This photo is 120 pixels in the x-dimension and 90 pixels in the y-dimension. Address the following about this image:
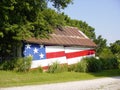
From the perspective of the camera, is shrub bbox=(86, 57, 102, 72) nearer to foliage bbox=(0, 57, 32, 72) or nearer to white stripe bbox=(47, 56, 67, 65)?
white stripe bbox=(47, 56, 67, 65)

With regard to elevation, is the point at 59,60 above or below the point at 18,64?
above

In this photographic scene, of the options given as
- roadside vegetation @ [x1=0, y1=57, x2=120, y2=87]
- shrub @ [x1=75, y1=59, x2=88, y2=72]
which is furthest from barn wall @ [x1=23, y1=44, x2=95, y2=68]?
shrub @ [x1=75, y1=59, x2=88, y2=72]

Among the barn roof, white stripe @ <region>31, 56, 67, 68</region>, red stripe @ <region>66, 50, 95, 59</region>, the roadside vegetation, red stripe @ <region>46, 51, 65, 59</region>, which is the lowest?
Answer: the roadside vegetation

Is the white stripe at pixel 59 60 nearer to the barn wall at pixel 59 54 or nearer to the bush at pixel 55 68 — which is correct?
the barn wall at pixel 59 54

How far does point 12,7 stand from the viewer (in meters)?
27.5

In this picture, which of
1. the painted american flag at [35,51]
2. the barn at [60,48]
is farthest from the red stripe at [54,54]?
the painted american flag at [35,51]

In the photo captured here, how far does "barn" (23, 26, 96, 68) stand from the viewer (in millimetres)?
33469

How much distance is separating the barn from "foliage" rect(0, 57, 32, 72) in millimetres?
1513

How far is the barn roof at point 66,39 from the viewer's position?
35.4m

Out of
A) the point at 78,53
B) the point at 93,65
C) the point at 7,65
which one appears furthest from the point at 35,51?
the point at 78,53

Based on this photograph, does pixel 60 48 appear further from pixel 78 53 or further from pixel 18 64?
pixel 18 64

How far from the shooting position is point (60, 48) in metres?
37.6

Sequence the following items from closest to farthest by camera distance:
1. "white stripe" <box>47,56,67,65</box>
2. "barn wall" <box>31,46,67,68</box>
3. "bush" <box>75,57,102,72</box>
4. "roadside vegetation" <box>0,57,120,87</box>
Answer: "roadside vegetation" <box>0,57,120,87</box> → "barn wall" <box>31,46,67,68</box> → "white stripe" <box>47,56,67,65</box> → "bush" <box>75,57,102,72</box>

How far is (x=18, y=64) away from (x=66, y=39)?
1082 centimetres
